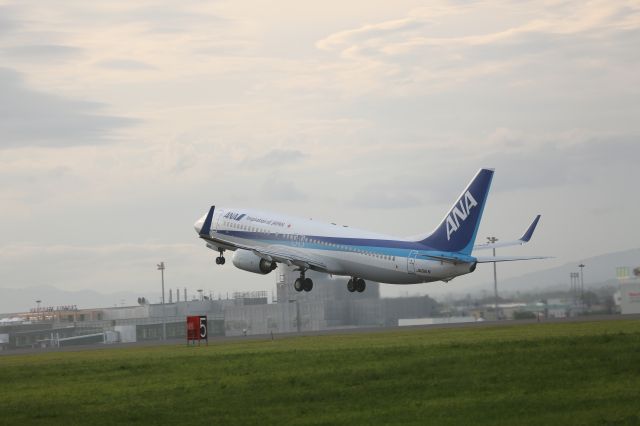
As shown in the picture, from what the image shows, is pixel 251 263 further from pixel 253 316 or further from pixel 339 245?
pixel 253 316

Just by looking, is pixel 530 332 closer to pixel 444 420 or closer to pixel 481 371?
pixel 481 371

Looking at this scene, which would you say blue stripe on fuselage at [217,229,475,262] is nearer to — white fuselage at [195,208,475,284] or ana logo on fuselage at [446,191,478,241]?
white fuselage at [195,208,475,284]

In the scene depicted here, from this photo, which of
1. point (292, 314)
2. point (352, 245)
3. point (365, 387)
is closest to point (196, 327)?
point (352, 245)

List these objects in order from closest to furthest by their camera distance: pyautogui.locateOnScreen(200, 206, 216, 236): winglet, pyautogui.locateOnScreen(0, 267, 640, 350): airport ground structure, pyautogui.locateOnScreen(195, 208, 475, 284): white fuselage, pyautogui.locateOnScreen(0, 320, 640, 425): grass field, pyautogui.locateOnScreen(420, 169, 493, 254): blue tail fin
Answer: pyautogui.locateOnScreen(0, 320, 640, 425): grass field → pyautogui.locateOnScreen(420, 169, 493, 254): blue tail fin → pyautogui.locateOnScreen(195, 208, 475, 284): white fuselage → pyautogui.locateOnScreen(200, 206, 216, 236): winglet → pyautogui.locateOnScreen(0, 267, 640, 350): airport ground structure

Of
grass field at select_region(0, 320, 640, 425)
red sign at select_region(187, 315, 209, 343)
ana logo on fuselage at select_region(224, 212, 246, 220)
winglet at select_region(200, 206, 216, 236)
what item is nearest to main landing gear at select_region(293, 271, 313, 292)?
ana logo on fuselage at select_region(224, 212, 246, 220)

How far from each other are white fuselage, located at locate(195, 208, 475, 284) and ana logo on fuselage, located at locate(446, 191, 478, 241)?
93.6 inches

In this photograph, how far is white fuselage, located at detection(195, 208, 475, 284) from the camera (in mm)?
82750

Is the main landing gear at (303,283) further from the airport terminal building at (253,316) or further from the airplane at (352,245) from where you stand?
the airport terminal building at (253,316)

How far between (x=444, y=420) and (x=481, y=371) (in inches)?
346

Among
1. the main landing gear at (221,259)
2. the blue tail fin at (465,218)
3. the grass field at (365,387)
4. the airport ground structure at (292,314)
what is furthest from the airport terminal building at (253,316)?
the grass field at (365,387)

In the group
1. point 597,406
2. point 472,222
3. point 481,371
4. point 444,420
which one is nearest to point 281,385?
point 481,371

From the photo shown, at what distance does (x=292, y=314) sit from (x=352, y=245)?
77.0 metres

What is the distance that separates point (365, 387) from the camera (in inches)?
1587

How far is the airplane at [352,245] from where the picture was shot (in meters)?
79.9
